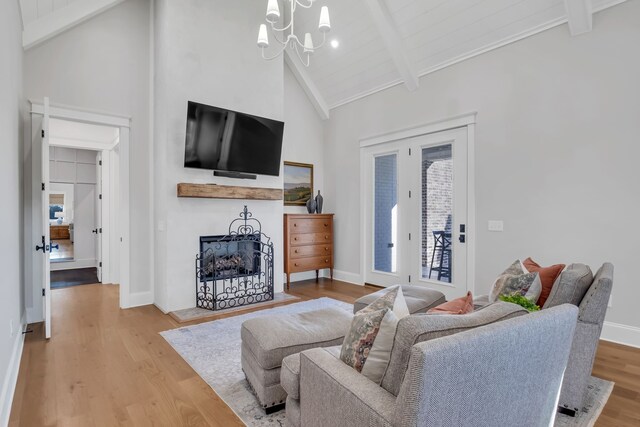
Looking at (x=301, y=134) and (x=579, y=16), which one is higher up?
(x=579, y=16)

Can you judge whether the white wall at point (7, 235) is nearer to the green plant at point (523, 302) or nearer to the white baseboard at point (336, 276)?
the green plant at point (523, 302)

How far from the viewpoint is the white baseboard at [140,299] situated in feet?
14.8

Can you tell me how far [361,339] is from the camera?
57.9 inches

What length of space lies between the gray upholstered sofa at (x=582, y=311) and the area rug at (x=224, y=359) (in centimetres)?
179

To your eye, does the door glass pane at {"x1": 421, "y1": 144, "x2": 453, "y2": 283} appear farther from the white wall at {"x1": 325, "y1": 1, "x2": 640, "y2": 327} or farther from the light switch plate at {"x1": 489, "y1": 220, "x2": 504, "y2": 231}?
the light switch plate at {"x1": 489, "y1": 220, "x2": 504, "y2": 231}

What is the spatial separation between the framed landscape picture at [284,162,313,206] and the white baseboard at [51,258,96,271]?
5.09 metres

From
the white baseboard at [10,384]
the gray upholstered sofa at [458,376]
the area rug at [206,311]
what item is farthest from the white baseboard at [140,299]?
the gray upholstered sofa at [458,376]

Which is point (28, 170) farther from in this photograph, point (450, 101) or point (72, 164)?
point (450, 101)

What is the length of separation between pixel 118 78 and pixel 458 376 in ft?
16.5

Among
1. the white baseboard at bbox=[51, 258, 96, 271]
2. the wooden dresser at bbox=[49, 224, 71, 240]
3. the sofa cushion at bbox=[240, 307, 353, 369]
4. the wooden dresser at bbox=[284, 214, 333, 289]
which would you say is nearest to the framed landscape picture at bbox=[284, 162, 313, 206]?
the wooden dresser at bbox=[284, 214, 333, 289]

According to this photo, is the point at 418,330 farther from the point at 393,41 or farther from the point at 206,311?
the point at 393,41

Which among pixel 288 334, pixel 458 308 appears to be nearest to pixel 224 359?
pixel 288 334

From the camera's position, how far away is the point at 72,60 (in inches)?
160

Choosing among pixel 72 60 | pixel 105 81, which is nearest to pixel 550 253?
pixel 105 81
